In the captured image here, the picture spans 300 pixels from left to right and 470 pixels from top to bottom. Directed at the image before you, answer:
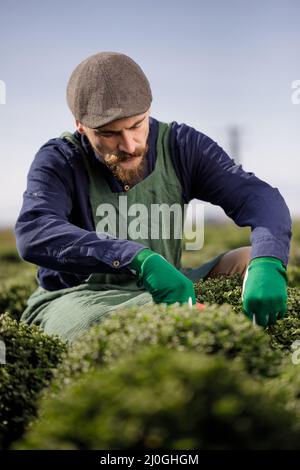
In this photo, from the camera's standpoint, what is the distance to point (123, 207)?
13.2 feet

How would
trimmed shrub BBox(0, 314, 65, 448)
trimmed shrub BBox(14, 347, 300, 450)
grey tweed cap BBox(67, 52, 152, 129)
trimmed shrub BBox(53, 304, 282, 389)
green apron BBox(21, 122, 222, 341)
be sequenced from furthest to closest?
green apron BBox(21, 122, 222, 341) → grey tweed cap BBox(67, 52, 152, 129) → trimmed shrub BBox(0, 314, 65, 448) → trimmed shrub BBox(53, 304, 282, 389) → trimmed shrub BBox(14, 347, 300, 450)

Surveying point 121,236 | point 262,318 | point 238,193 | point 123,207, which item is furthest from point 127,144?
point 262,318

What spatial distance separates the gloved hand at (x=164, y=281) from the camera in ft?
10.4

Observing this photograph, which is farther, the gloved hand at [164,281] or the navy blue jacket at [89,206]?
the navy blue jacket at [89,206]

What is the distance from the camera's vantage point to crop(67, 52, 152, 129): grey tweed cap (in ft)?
11.8

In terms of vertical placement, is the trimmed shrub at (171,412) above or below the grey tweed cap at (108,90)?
below

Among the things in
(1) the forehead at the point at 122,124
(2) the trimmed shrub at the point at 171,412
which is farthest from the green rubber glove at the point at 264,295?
(2) the trimmed shrub at the point at 171,412

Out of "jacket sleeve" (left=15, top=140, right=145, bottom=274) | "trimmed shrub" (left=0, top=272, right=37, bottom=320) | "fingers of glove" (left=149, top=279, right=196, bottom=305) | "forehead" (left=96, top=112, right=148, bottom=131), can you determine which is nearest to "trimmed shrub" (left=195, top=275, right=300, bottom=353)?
"fingers of glove" (left=149, top=279, right=196, bottom=305)

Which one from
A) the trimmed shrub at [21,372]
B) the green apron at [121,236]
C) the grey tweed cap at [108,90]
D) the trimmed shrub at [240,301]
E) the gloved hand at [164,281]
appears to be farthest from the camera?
the green apron at [121,236]

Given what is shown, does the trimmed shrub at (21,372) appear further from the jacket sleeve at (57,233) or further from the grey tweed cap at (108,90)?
the grey tweed cap at (108,90)

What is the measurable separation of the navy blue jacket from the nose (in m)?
0.31

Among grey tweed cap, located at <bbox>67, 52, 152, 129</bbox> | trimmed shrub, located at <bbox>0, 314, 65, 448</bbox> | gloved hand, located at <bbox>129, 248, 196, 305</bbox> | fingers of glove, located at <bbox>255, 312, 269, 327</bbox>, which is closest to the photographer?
trimmed shrub, located at <bbox>0, 314, 65, 448</bbox>

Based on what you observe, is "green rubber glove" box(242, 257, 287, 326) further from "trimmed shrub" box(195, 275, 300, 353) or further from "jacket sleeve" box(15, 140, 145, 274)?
"jacket sleeve" box(15, 140, 145, 274)
